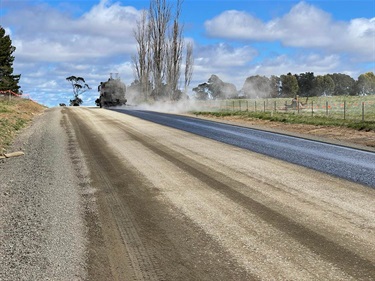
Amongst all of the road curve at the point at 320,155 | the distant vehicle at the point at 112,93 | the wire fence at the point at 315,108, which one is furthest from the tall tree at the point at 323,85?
the road curve at the point at 320,155

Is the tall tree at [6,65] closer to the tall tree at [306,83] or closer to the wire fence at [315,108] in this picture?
the wire fence at [315,108]

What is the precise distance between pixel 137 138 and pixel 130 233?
918cm

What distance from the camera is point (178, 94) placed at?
166 ft

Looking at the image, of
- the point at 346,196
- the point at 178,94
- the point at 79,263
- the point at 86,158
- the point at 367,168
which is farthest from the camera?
the point at 178,94

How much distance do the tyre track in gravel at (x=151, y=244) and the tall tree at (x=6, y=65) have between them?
50.0 meters

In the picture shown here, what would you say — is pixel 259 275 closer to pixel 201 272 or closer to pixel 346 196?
pixel 201 272

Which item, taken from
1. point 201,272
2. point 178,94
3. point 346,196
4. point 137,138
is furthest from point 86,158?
point 178,94

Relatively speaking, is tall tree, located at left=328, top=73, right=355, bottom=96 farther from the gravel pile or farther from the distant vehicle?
the gravel pile

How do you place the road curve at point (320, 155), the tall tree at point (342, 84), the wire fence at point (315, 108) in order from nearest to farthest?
the road curve at point (320, 155) < the wire fence at point (315, 108) < the tall tree at point (342, 84)

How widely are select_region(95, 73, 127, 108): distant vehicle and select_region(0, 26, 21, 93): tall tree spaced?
44.9 ft

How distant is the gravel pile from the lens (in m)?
3.56

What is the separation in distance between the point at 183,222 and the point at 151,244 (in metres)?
0.75

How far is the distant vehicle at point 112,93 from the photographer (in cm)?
4647

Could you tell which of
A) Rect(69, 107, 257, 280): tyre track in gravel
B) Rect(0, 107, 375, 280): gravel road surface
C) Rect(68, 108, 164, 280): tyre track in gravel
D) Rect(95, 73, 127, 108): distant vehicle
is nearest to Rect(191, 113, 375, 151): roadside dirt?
Rect(0, 107, 375, 280): gravel road surface
